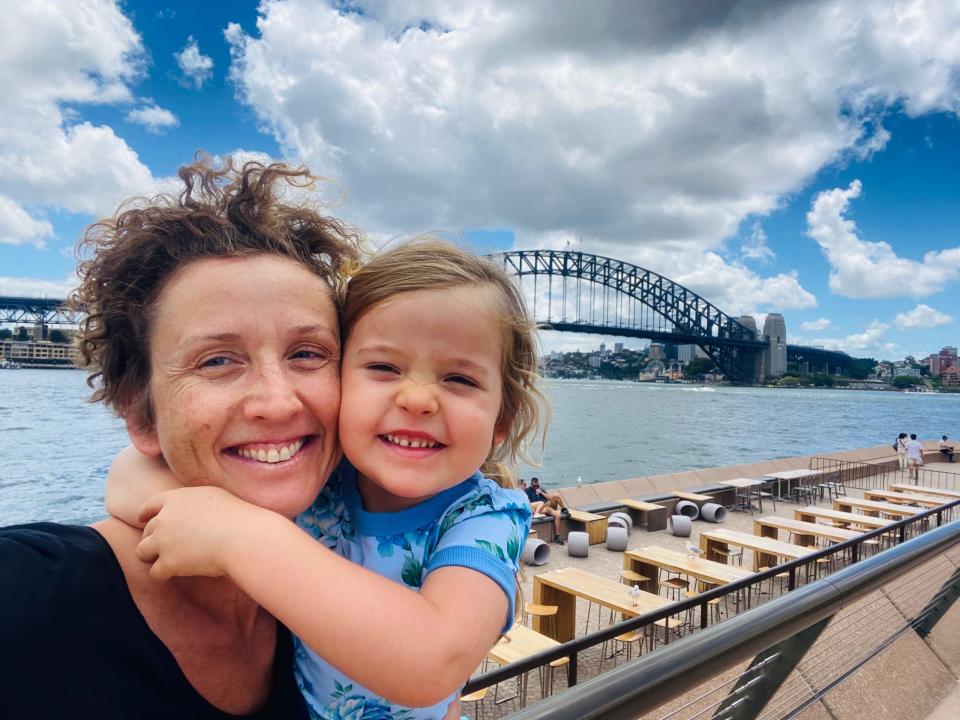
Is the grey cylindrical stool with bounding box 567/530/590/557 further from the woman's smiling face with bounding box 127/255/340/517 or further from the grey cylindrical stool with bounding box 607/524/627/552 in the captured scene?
the woman's smiling face with bounding box 127/255/340/517

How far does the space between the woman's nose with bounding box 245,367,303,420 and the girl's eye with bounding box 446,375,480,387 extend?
0.86ft

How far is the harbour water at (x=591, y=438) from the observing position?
25780 millimetres

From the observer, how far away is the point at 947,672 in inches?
123

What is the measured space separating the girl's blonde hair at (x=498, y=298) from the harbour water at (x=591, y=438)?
48 cm

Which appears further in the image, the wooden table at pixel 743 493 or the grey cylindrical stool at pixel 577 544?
the wooden table at pixel 743 493

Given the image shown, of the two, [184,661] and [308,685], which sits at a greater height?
[184,661]

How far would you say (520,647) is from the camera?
17.3 feet

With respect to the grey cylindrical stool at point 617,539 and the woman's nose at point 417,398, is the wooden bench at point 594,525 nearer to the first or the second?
the grey cylindrical stool at point 617,539

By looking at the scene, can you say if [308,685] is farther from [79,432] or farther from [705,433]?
[705,433]

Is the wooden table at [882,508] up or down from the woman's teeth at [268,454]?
down

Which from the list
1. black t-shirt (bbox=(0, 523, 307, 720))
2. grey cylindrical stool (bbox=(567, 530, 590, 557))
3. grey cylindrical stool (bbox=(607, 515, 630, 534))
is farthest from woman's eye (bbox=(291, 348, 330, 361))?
grey cylindrical stool (bbox=(607, 515, 630, 534))

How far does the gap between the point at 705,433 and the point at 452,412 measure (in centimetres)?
5434

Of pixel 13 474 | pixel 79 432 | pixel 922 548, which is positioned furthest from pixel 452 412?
pixel 79 432

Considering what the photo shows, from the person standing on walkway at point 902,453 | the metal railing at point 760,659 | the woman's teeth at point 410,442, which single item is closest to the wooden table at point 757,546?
the metal railing at point 760,659
